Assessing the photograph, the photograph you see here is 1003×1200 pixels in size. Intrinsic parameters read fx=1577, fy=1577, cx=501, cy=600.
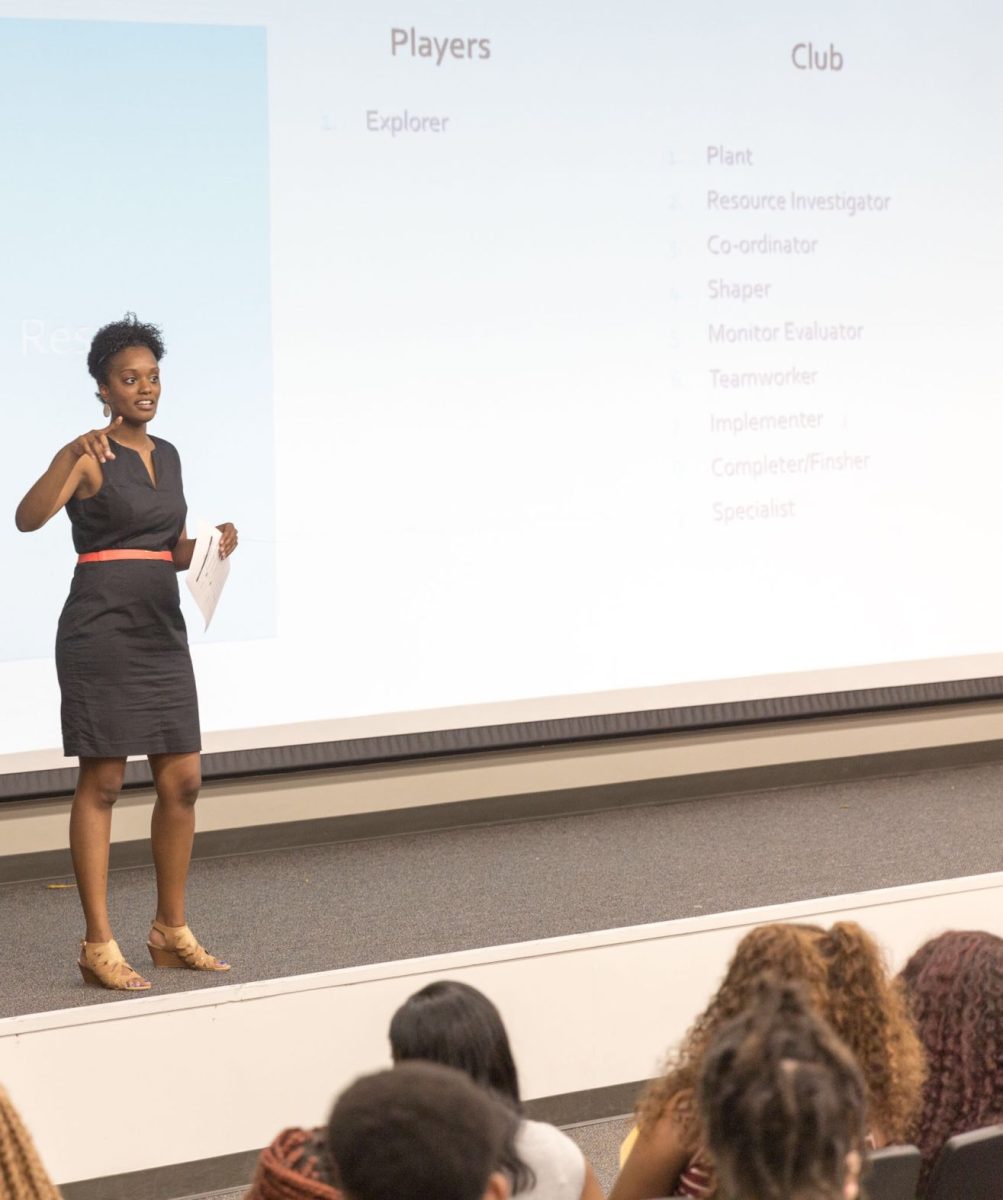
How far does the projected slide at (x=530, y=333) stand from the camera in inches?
154

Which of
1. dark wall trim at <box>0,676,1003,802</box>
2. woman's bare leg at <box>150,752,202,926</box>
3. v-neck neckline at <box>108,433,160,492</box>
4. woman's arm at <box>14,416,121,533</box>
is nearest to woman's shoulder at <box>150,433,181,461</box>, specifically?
v-neck neckline at <box>108,433,160,492</box>

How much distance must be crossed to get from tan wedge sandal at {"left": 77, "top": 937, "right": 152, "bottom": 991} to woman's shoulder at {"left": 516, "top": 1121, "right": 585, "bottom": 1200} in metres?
1.42

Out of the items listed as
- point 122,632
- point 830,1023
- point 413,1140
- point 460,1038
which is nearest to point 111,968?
point 122,632

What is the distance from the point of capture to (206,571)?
9.95 feet

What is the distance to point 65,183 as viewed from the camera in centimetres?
381

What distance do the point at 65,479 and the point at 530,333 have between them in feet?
5.90

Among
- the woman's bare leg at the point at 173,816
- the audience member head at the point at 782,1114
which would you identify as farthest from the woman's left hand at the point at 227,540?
the audience member head at the point at 782,1114

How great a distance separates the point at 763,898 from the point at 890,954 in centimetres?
54

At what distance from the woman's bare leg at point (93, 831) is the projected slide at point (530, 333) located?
36.6 inches

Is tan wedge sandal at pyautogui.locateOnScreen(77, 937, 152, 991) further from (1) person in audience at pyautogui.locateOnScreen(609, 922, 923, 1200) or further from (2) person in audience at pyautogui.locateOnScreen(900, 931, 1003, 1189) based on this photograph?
(2) person in audience at pyautogui.locateOnScreen(900, 931, 1003, 1189)

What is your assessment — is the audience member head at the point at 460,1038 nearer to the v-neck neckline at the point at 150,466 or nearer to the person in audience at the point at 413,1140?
the person in audience at the point at 413,1140

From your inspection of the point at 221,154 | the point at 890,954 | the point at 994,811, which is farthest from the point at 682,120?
the point at 890,954

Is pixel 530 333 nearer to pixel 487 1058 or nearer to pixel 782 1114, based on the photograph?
pixel 487 1058

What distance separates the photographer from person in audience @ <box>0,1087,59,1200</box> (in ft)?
4.45
